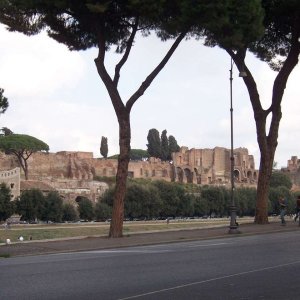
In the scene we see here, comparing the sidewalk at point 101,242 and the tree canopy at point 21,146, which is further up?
the tree canopy at point 21,146

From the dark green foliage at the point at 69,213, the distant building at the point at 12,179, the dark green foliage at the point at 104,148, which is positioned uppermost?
the dark green foliage at the point at 104,148

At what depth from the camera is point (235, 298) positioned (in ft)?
25.6

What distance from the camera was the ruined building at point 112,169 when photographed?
3457 inches

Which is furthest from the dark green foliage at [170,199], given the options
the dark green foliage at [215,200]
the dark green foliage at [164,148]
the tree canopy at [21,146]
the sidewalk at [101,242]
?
the dark green foliage at [164,148]

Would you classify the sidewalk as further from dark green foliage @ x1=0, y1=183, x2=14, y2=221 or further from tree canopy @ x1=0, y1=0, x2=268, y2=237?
dark green foliage @ x1=0, y1=183, x2=14, y2=221

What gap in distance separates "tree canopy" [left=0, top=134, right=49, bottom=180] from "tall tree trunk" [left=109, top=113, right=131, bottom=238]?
244 feet

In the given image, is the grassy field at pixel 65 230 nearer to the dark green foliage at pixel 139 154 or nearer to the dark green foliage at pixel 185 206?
the dark green foliage at pixel 185 206

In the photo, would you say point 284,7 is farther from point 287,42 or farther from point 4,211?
point 4,211

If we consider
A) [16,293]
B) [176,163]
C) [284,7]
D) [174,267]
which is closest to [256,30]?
[284,7]

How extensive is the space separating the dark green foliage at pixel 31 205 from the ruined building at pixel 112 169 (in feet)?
64.6

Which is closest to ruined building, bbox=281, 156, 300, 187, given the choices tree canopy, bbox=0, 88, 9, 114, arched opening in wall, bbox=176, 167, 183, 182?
arched opening in wall, bbox=176, 167, 183, 182

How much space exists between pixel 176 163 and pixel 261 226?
10146 cm

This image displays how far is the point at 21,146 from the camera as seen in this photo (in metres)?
95.5

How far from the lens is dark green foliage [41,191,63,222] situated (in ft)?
186
